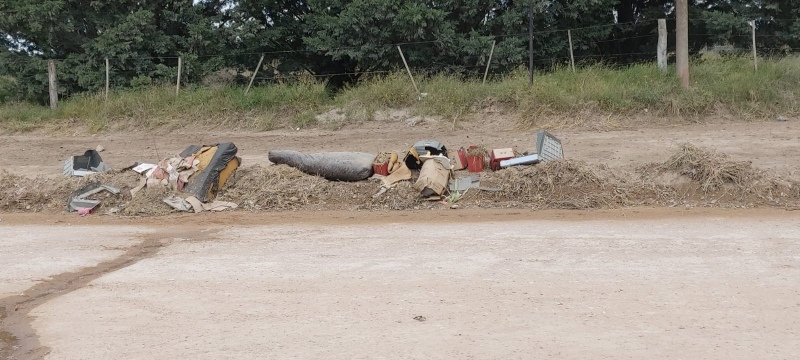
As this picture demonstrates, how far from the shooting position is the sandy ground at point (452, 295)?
5520 millimetres

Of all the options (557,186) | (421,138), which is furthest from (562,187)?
(421,138)

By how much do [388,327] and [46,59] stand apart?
18.4 meters

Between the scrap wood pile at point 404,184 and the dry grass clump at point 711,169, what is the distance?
1cm

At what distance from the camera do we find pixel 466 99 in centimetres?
1734

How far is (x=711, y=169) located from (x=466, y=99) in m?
7.06

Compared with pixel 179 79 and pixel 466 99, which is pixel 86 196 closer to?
pixel 179 79

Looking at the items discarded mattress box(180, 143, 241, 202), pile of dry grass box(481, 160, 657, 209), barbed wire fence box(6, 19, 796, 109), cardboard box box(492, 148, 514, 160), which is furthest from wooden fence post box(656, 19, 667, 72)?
discarded mattress box(180, 143, 241, 202)

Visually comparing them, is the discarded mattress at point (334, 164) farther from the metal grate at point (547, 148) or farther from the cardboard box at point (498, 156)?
the metal grate at point (547, 148)

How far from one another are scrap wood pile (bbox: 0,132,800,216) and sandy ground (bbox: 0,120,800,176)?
1083 mm

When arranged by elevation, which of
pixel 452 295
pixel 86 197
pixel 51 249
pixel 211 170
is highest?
pixel 211 170

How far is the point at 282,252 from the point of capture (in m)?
8.60

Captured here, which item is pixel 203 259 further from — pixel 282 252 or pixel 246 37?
pixel 246 37

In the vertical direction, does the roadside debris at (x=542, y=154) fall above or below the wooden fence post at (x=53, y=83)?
below

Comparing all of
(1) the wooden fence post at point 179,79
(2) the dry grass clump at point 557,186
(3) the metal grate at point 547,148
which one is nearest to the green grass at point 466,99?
(1) the wooden fence post at point 179,79
